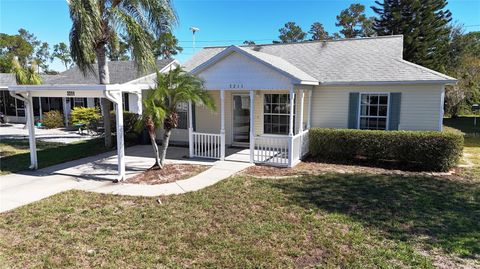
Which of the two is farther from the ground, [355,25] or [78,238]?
[355,25]

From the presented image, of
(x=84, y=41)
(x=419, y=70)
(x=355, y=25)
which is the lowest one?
(x=419, y=70)

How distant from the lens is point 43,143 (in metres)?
14.9

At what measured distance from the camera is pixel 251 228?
5.52 meters

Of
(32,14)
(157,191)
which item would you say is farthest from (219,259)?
(32,14)

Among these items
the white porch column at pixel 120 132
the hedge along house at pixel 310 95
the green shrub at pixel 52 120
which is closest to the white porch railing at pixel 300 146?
the hedge along house at pixel 310 95

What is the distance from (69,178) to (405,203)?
8653 mm

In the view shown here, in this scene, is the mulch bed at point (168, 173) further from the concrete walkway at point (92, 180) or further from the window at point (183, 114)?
the window at point (183, 114)

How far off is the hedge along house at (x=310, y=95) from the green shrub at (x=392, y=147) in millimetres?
846

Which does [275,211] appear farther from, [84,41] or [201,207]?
[84,41]

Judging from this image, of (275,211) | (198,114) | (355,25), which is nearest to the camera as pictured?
(275,211)

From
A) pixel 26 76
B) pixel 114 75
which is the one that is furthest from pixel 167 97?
pixel 26 76

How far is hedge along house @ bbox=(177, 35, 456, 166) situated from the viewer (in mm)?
10500

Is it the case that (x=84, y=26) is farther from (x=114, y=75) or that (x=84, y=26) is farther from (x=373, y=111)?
(x=373, y=111)

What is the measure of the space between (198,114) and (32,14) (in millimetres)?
10108
